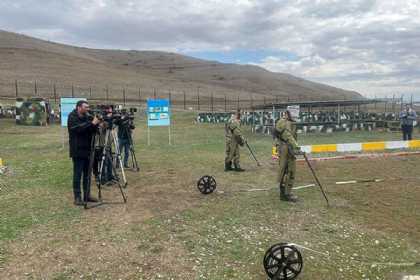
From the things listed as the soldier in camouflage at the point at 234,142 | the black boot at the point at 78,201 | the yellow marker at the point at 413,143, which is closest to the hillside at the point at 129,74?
the soldier in camouflage at the point at 234,142

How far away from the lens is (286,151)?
26.2 feet

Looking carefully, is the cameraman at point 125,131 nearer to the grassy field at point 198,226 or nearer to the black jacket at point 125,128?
the black jacket at point 125,128

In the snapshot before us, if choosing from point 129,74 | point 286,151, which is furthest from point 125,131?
point 129,74

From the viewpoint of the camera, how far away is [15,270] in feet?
16.2

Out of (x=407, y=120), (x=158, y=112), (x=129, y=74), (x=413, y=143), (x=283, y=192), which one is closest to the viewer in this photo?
(x=283, y=192)

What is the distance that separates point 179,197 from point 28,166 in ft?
19.7

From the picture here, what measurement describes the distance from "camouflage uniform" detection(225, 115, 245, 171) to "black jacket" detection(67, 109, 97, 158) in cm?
503

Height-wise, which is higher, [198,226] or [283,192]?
[283,192]

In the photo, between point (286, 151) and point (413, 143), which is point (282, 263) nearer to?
point (286, 151)

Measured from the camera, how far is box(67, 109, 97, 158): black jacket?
712 centimetres

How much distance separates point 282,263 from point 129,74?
91.6 metres

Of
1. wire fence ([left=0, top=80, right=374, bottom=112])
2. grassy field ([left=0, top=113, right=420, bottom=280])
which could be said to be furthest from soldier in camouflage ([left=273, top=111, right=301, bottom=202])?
wire fence ([left=0, top=80, right=374, bottom=112])

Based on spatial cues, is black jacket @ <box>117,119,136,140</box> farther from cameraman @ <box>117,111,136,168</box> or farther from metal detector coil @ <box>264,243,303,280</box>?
metal detector coil @ <box>264,243,303,280</box>

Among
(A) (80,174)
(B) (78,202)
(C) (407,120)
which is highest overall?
(C) (407,120)
